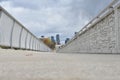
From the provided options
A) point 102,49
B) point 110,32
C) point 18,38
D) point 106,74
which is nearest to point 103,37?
point 102,49

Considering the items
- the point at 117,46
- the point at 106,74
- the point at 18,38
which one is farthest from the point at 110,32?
the point at 106,74

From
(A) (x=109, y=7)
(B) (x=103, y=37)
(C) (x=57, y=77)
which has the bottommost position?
(C) (x=57, y=77)

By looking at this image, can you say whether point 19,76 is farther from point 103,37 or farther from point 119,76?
point 103,37

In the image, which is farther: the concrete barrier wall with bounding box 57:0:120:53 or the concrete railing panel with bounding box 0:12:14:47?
the concrete railing panel with bounding box 0:12:14:47

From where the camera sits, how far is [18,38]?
23562mm

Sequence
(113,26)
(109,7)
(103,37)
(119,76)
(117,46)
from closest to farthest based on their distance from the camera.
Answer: (119,76) → (117,46) → (113,26) → (109,7) → (103,37)

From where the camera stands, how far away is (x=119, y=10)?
15359mm

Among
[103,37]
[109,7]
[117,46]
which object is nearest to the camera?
[117,46]

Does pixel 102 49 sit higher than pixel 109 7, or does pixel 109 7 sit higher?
→ pixel 109 7

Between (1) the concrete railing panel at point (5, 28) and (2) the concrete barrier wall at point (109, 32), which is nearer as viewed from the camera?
(2) the concrete barrier wall at point (109, 32)

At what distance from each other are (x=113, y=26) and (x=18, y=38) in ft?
29.8

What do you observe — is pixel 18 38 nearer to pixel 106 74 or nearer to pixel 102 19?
pixel 102 19

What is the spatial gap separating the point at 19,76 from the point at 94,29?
Result: 61.3 ft

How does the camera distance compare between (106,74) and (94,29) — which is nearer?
(106,74)
